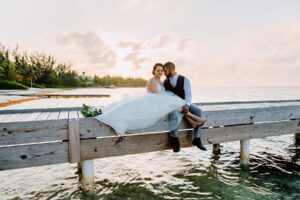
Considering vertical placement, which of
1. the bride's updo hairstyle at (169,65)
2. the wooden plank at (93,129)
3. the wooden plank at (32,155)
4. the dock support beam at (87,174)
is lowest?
the dock support beam at (87,174)

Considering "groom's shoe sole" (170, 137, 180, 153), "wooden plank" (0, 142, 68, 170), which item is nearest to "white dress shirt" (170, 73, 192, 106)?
"groom's shoe sole" (170, 137, 180, 153)

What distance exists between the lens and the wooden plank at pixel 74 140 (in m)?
5.78

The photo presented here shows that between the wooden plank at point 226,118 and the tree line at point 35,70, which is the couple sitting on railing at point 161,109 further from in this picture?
the tree line at point 35,70

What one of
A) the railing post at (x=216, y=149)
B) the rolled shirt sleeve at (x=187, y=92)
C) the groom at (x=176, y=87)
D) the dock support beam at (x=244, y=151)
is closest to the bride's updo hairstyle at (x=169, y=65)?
the groom at (x=176, y=87)

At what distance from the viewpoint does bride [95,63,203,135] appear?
5938 mm

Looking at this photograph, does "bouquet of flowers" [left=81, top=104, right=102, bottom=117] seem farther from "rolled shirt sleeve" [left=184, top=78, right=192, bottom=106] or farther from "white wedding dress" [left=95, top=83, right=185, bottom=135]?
"rolled shirt sleeve" [left=184, top=78, right=192, bottom=106]

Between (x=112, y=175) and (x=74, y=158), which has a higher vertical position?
(x=74, y=158)

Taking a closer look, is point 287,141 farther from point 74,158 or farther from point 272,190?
point 74,158

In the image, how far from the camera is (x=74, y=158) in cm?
588

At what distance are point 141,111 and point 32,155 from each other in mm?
2577

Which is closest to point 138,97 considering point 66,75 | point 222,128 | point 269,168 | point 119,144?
point 119,144

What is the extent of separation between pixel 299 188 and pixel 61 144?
648 cm

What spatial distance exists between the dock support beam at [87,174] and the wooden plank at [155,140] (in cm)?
43

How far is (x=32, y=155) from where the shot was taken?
5.53m
